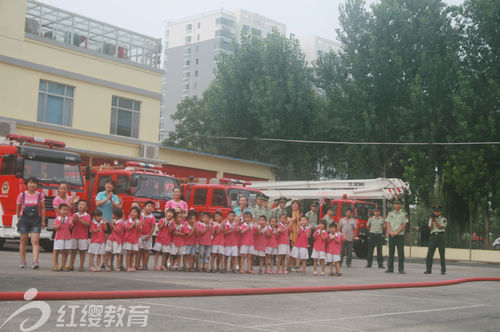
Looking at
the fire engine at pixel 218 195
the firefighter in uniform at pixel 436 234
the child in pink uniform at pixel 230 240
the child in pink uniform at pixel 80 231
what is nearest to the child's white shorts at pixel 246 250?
the child in pink uniform at pixel 230 240

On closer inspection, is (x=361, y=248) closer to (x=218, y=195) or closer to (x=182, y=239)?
(x=218, y=195)

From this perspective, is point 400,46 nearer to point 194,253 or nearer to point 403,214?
point 403,214

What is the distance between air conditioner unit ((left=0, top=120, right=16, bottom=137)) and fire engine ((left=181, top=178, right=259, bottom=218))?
800 cm

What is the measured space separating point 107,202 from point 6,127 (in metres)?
14.0

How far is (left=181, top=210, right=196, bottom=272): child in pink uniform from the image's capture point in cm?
1526

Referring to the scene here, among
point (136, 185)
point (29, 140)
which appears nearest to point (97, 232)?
point (29, 140)

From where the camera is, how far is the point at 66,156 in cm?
1939

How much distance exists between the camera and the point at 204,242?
51.1ft

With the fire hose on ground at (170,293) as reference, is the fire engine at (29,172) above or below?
above

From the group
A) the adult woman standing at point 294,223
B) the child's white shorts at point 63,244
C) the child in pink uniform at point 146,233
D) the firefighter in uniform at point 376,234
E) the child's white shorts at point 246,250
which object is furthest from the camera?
the firefighter in uniform at point 376,234

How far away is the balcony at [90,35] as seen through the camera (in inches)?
1136

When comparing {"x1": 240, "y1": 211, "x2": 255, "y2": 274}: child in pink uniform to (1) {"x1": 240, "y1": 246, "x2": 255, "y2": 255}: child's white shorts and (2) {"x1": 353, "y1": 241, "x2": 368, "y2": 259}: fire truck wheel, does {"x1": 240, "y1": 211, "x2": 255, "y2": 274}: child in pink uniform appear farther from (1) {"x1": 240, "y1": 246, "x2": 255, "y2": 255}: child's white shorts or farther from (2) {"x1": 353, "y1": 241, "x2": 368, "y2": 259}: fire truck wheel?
(2) {"x1": 353, "y1": 241, "x2": 368, "y2": 259}: fire truck wheel

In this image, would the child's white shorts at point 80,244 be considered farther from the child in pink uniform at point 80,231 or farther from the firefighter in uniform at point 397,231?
the firefighter in uniform at point 397,231

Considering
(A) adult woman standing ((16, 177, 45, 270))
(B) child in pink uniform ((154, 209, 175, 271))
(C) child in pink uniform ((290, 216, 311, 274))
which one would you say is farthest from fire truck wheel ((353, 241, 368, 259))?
(A) adult woman standing ((16, 177, 45, 270))
